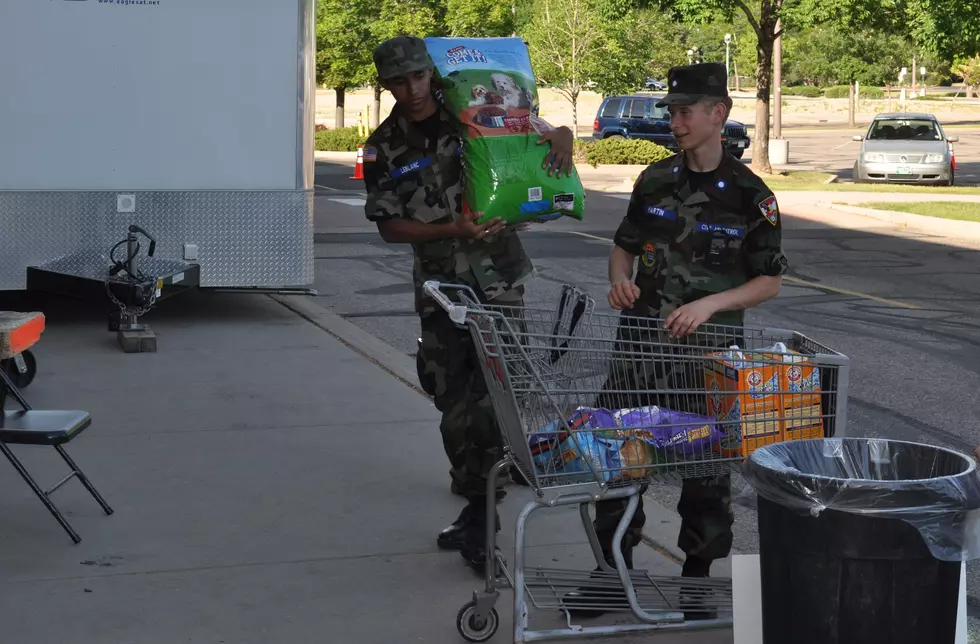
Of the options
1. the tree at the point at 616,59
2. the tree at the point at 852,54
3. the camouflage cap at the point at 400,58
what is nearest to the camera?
the camouflage cap at the point at 400,58

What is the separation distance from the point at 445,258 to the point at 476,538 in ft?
3.66

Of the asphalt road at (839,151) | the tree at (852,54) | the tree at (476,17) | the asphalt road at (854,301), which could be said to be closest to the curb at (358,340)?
the asphalt road at (854,301)

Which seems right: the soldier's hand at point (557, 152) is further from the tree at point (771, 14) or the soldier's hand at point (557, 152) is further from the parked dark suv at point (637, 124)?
the parked dark suv at point (637, 124)

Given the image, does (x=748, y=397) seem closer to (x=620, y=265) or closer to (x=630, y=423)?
(x=630, y=423)

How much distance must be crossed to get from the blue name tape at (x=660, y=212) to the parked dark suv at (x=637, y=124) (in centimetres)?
3296

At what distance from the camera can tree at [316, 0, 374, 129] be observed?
44.7 meters

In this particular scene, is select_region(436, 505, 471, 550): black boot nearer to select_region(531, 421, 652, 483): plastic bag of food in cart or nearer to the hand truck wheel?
select_region(531, 421, 652, 483): plastic bag of food in cart

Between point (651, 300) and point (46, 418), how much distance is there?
104 inches

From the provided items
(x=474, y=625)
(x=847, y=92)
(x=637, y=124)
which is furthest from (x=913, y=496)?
(x=847, y=92)

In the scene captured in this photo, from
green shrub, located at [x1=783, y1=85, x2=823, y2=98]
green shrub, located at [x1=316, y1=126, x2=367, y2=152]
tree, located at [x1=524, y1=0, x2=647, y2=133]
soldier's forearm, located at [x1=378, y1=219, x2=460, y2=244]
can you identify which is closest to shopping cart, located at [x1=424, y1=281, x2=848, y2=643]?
soldier's forearm, located at [x1=378, y1=219, x2=460, y2=244]

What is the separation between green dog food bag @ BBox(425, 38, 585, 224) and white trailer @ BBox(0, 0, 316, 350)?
5.11 m

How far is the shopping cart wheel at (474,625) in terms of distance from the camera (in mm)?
4324

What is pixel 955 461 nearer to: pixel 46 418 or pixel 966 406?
pixel 46 418

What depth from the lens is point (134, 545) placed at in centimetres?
535
